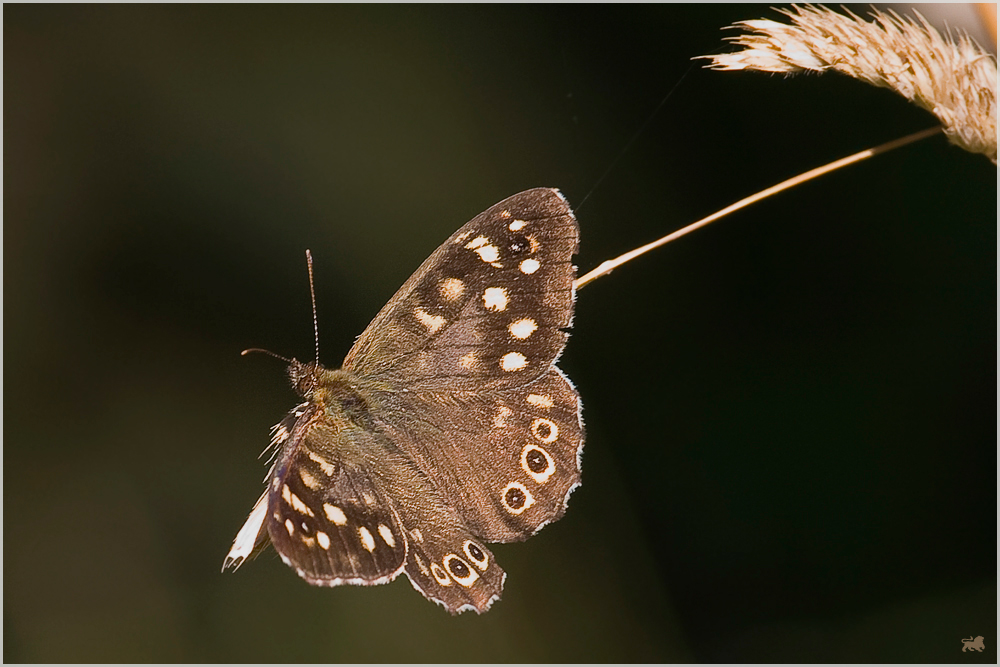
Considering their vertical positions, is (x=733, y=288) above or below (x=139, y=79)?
below

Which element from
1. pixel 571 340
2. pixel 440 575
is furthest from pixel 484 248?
pixel 571 340

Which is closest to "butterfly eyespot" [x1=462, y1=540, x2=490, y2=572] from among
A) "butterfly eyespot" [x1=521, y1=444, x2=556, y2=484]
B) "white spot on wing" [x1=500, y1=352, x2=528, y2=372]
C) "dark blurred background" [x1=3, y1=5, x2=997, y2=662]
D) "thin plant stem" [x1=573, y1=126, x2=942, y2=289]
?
"butterfly eyespot" [x1=521, y1=444, x2=556, y2=484]

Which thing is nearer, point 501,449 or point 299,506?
point 299,506

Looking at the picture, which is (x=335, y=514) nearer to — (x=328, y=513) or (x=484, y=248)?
(x=328, y=513)

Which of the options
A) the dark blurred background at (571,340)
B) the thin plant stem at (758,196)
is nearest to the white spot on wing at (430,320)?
the thin plant stem at (758,196)

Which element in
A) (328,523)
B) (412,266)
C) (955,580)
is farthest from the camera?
(412,266)

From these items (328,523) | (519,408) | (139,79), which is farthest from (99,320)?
(519,408)

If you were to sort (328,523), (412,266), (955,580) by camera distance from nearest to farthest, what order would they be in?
(328,523) → (955,580) → (412,266)

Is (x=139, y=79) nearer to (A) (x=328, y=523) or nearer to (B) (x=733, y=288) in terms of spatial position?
(A) (x=328, y=523)
